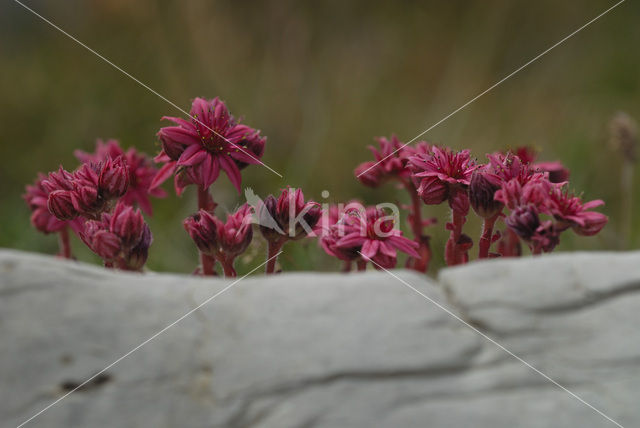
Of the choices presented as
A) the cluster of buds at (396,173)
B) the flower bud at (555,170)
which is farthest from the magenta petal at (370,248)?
the flower bud at (555,170)

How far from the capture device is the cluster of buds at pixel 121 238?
963 mm

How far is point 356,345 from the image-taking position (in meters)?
0.74

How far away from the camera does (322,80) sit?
356 cm

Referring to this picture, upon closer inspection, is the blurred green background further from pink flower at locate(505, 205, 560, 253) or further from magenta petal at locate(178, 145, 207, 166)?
pink flower at locate(505, 205, 560, 253)

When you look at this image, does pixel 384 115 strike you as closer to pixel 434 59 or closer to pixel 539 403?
pixel 434 59

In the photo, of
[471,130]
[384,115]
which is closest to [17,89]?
[384,115]

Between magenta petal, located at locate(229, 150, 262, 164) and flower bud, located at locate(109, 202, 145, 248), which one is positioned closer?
flower bud, located at locate(109, 202, 145, 248)

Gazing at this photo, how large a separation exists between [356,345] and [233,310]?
158 mm

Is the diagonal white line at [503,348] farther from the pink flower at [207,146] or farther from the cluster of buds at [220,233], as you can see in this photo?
the pink flower at [207,146]

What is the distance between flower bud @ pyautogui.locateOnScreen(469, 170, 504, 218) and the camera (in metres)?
0.98

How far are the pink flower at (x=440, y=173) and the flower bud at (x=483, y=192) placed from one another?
3 cm

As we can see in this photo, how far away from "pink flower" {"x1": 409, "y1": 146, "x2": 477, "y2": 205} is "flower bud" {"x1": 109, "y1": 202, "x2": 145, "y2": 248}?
45 cm

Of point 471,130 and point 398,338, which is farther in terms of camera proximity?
point 471,130

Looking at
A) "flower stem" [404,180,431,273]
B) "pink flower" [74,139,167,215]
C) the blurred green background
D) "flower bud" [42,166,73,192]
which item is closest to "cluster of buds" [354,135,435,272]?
"flower stem" [404,180,431,273]
